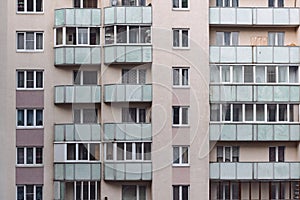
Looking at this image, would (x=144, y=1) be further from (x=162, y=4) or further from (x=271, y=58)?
(x=271, y=58)

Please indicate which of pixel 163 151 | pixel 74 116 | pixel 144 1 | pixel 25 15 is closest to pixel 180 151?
pixel 163 151

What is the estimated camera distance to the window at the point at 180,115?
45.2 ft

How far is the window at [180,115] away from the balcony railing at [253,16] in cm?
221

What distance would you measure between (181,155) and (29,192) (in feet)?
12.2

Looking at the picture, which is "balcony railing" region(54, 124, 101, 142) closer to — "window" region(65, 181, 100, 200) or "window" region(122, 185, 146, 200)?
"window" region(65, 181, 100, 200)

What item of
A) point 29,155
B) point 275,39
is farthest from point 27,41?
point 275,39

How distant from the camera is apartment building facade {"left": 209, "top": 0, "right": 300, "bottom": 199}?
45.5 ft

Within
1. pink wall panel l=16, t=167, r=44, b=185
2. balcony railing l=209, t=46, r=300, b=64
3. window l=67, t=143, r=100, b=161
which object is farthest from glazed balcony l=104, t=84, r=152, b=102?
pink wall panel l=16, t=167, r=44, b=185

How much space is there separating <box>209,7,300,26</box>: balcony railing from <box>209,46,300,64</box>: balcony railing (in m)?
0.58

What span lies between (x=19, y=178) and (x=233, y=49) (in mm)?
5995

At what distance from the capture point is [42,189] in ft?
45.1

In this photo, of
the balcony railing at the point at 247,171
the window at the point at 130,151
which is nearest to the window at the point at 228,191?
the balcony railing at the point at 247,171

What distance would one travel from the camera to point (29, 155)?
13789 millimetres

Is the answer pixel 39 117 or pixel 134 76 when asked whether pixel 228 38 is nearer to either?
pixel 134 76
